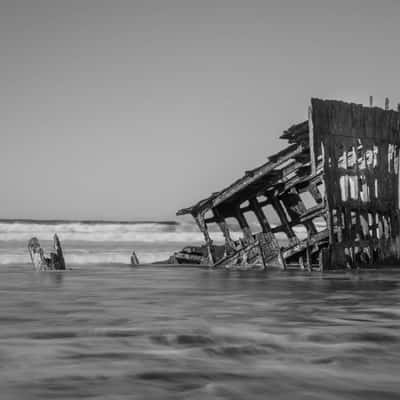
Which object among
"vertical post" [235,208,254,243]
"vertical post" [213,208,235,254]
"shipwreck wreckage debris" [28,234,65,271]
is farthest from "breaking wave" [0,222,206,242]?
"shipwreck wreckage debris" [28,234,65,271]

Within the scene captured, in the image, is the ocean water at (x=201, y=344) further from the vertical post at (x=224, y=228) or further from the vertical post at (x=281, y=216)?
the vertical post at (x=224, y=228)

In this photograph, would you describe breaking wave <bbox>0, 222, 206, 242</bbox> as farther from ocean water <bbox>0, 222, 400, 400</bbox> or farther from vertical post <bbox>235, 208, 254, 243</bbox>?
ocean water <bbox>0, 222, 400, 400</bbox>

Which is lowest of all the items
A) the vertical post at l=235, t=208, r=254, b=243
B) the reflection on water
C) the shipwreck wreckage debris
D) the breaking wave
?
the reflection on water

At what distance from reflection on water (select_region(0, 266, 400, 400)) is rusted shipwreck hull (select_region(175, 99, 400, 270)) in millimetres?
7283

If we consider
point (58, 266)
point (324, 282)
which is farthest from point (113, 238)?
point (324, 282)

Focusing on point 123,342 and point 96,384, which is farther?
point 123,342

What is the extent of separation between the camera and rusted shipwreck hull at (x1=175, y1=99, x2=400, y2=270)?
18.0m

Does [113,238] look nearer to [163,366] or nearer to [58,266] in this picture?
Answer: [58,266]

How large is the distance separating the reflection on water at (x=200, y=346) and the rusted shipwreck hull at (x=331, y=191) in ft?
23.9

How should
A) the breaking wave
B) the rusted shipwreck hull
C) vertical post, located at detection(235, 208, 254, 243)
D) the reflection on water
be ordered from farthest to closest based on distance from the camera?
the breaking wave < vertical post, located at detection(235, 208, 254, 243) < the rusted shipwreck hull < the reflection on water

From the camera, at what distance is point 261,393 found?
4.29 metres

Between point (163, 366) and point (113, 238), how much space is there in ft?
216

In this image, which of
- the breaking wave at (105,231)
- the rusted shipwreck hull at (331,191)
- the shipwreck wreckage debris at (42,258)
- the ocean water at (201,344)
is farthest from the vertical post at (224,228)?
the breaking wave at (105,231)

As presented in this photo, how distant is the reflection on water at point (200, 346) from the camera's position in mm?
4426
